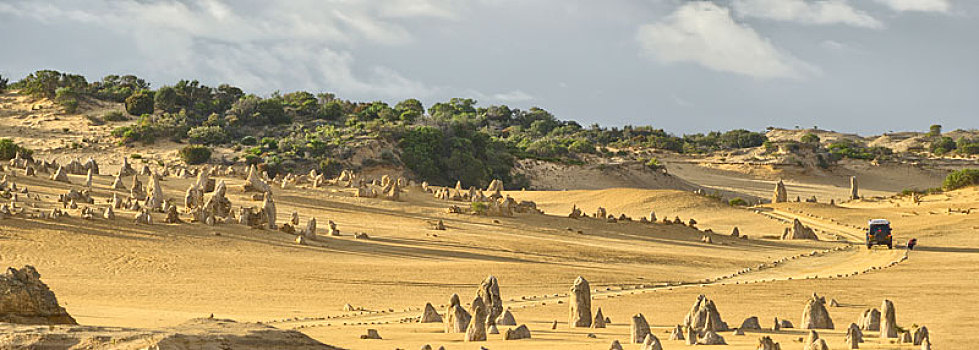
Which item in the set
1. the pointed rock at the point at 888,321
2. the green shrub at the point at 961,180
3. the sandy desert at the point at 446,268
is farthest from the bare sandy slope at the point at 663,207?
the pointed rock at the point at 888,321

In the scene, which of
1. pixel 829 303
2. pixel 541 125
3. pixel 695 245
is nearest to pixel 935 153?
pixel 541 125

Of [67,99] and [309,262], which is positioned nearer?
[309,262]

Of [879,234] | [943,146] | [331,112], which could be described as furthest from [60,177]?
[943,146]

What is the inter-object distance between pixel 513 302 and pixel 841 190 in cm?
6710

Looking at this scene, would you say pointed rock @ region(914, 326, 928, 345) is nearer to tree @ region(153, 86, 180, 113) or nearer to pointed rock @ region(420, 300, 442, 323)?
pointed rock @ region(420, 300, 442, 323)

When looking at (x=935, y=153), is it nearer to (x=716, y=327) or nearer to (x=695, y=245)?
(x=695, y=245)

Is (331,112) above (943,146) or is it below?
below

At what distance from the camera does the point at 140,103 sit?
7356 centimetres

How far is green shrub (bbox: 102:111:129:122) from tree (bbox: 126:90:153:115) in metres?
1.41

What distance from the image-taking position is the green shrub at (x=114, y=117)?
70213mm

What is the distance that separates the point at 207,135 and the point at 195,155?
18.9 ft

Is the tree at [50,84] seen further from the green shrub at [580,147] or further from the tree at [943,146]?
the tree at [943,146]

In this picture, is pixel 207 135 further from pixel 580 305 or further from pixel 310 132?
pixel 580 305

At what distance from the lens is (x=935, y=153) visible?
106938 millimetres
